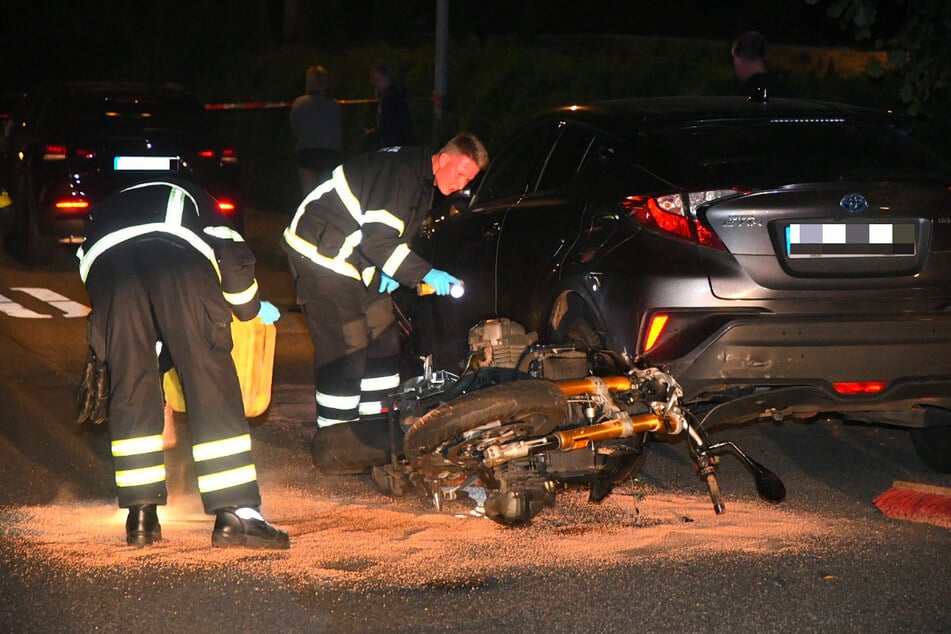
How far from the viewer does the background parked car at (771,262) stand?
5598 mm

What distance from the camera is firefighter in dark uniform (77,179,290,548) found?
5270 mm

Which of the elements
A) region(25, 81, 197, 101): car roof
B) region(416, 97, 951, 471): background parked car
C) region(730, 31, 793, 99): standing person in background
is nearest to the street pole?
region(25, 81, 197, 101): car roof

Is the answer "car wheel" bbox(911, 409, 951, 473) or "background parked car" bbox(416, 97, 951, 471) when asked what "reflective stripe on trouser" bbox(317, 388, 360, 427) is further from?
"car wheel" bbox(911, 409, 951, 473)

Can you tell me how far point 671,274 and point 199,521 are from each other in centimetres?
211

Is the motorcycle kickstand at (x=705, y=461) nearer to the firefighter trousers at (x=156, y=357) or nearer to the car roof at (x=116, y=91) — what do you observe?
the firefighter trousers at (x=156, y=357)

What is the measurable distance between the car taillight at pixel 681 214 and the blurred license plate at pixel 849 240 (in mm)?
302

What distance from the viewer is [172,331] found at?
5.30 metres

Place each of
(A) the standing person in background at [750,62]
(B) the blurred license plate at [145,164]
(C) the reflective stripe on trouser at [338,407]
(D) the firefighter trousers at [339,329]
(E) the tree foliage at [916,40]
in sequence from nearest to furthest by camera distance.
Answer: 1. (D) the firefighter trousers at [339,329]
2. (C) the reflective stripe on trouser at [338,407]
3. (E) the tree foliage at [916,40]
4. (A) the standing person in background at [750,62]
5. (B) the blurred license plate at [145,164]

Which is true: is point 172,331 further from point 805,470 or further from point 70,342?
point 70,342

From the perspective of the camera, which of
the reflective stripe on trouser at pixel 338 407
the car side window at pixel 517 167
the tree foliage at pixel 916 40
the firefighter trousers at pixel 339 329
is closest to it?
the firefighter trousers at pixel 339 329

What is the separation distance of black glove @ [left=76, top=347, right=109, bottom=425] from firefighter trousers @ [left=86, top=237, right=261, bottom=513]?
0.42 feet

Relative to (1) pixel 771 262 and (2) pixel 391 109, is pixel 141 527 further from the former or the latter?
(2) pixel 391 109

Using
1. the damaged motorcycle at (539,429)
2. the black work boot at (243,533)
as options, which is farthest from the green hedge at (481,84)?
the black work boot at (243,533)

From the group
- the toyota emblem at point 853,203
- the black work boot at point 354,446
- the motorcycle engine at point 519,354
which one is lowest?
the black work boot at point 354,446
